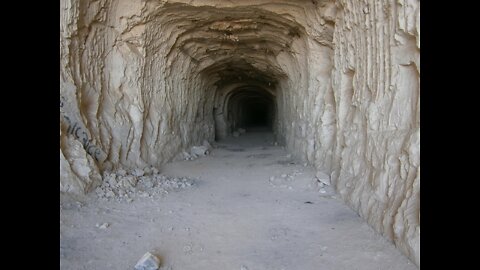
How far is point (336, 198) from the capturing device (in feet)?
18.2

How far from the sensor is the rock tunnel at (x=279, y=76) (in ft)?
12.7

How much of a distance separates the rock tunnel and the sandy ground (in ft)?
1.03

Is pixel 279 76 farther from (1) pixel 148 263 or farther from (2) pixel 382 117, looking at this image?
(1) pixel 148 263

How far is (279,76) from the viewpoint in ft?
36.9

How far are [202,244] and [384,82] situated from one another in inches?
107

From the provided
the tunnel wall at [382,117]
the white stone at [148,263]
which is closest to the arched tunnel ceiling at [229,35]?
the tunnel wall at [382,117]

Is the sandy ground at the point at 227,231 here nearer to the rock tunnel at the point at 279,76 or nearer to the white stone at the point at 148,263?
the white stone at the point at 148,263

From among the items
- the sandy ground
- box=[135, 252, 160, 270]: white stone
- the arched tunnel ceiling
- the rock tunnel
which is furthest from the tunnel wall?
the arched tunnel ceiling

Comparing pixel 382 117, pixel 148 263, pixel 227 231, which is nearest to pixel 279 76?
pixel 382 117

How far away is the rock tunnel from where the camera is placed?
3.86 meters

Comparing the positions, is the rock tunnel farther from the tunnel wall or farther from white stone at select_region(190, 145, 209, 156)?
white stone at select_region(190, 145, 209, 156)

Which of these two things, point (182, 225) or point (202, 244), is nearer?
point (202, 244)

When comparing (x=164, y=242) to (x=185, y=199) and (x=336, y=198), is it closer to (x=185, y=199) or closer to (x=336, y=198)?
(x=185, y=199)
